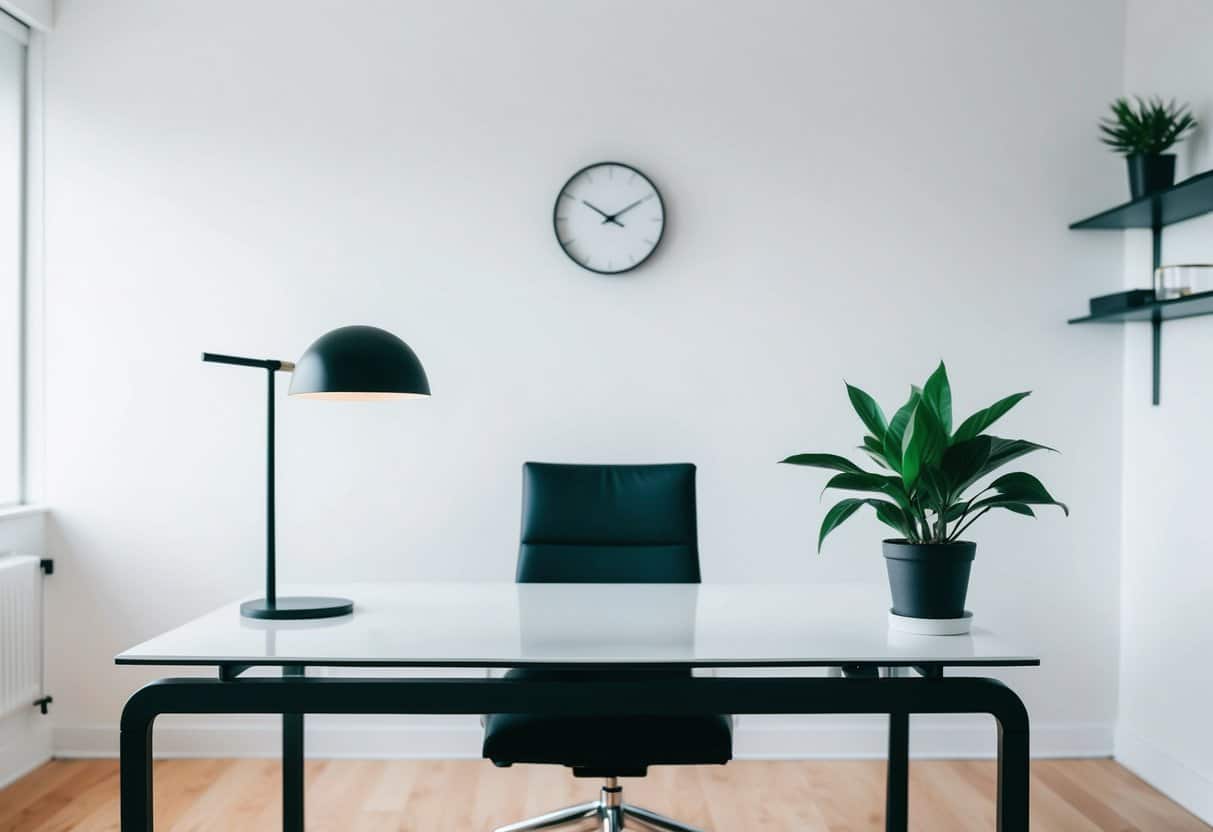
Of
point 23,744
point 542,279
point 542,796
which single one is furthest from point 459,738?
point 542,279

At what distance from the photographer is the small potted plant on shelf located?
1634mm

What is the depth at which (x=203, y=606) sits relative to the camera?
10.5ft

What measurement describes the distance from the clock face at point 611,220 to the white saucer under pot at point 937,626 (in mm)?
1751

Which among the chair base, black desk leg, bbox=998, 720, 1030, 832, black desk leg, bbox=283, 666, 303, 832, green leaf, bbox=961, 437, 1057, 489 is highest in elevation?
green leaf, bbox=961, 437, 1057, 489

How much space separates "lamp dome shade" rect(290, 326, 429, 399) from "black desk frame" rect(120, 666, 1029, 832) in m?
0.56

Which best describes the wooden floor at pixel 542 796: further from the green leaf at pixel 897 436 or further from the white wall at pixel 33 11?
the white wall at pixel 33 11

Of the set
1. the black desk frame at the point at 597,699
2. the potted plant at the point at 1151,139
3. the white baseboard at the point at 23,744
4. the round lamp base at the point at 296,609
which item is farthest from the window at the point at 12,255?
the potted plant at the point at 1151,139

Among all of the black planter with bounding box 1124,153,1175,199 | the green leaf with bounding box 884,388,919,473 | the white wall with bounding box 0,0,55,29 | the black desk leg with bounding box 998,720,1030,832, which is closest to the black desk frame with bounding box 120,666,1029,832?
the black desk leg with bounding box 998,720,1030,832

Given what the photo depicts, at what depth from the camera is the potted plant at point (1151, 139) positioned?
2.90 metres

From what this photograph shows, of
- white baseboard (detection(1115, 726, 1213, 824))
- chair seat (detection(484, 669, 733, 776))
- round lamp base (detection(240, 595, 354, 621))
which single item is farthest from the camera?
white baseboard (detection(1115, 726, 1213, 824))

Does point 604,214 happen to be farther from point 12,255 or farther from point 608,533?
point 12,255

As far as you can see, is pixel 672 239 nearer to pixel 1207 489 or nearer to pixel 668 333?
pixel 668 333

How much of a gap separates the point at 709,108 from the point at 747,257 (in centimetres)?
49

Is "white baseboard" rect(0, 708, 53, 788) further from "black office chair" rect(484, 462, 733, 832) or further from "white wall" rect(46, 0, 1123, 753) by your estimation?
"black office chair" rect(484, 462, 733, 832)
